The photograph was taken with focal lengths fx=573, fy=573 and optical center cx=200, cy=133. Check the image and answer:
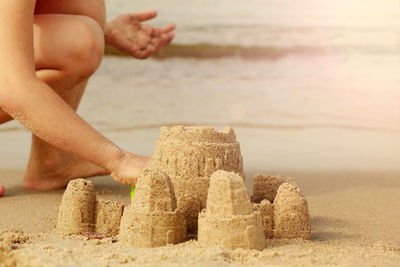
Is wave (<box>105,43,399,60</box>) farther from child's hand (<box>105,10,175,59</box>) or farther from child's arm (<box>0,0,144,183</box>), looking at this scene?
child's arm (<box>0,0,144,183</box>)

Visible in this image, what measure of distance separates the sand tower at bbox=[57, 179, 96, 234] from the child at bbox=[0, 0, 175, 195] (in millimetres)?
284

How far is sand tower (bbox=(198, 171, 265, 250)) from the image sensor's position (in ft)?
7.02

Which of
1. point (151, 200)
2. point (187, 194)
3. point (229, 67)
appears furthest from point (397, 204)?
point (229, 67)

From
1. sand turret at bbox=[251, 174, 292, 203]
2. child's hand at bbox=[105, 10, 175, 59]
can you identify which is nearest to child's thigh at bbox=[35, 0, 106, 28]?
child's hand at bbox=[105, 10, 175, 59]

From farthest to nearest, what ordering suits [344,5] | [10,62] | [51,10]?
[344,5]
[51,10]
[10,62]

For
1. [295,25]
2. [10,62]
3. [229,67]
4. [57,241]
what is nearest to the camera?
[57,241]

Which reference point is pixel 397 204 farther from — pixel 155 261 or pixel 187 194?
pixel 155 261

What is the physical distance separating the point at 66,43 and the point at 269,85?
5.56m

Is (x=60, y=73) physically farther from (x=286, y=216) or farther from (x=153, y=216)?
(x=286, y=216)

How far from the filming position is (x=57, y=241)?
2.40 metres

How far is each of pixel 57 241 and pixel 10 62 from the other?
3.17 ft

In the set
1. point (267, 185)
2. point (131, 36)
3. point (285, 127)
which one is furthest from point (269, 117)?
point (267, 185)

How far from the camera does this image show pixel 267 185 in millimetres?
2826

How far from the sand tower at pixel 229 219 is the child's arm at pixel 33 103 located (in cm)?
73
